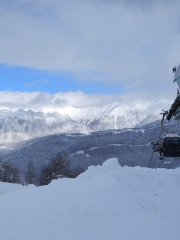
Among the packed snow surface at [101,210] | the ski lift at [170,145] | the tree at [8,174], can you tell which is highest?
the ski lift at [170,145]

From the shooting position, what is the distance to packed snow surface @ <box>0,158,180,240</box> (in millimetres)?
15984

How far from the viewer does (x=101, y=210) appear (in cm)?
1906

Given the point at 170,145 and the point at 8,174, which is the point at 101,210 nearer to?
the point at 170,145

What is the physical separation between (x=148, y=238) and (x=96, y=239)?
304 centimetres

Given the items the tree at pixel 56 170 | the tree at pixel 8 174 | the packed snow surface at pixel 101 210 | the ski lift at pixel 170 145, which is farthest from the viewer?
the tree at pixel 8 174

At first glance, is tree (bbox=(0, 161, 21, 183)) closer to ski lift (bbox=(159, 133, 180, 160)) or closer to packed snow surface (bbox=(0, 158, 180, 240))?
packed snow surface (bbox=(0, 158, 180, 240))

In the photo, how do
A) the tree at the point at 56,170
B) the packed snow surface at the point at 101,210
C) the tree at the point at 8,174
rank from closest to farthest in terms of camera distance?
the packed snow surface at the point at 101,210 < the tree at the point at 56,170 < the tree at the point at 8,174

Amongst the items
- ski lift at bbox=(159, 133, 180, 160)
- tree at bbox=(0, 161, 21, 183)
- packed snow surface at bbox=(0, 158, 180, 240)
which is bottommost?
tree at bbox=(0, 161, 21, 183)

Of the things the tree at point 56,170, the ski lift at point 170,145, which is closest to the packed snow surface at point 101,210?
the ski lift at point 170,145

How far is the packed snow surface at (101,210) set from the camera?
52.4 ft

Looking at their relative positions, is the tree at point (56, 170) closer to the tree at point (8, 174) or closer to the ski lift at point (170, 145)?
the tree at point (8, 174)

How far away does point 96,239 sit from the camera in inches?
594

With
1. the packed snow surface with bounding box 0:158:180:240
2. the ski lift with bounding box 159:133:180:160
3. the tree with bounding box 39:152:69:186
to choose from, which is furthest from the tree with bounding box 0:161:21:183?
the ski lift with bounding box 159:133:180:160

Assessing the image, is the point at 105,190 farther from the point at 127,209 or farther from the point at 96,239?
the point at 96,239
